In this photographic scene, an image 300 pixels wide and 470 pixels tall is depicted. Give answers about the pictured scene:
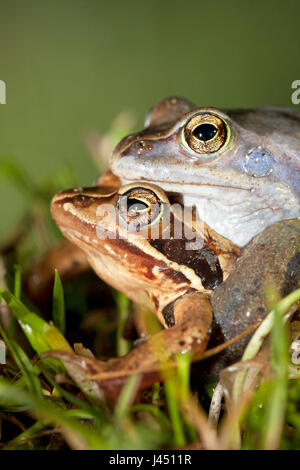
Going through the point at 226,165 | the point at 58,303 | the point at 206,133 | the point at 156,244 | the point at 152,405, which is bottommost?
the point at 152,405

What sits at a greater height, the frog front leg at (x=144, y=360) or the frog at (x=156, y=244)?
the frog at (x=156, y=244)

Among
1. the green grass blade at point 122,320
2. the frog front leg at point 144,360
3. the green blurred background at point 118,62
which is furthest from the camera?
the green blurred background at point 118,62

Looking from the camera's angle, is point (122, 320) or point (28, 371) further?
point (122, 320)

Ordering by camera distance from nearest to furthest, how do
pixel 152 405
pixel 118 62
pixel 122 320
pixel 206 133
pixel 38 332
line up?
pixel 152 405 → pixel 38 332 → pixel 206 133 → pixel 122 320 → pixel 118 62

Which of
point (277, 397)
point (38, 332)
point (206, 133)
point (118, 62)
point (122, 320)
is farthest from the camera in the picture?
point (118, 62)

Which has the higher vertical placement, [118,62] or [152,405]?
[118,62]

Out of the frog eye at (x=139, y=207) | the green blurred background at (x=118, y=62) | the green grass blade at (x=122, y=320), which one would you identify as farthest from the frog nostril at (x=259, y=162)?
the green blurred background at (x=118, y=62)

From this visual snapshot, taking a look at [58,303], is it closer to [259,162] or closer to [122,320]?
[122,320]

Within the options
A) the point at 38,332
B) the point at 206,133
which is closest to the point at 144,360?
the point at 38,332

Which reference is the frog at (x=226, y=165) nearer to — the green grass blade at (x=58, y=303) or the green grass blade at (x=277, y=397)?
the green grass blade at (x=58, y=303)
